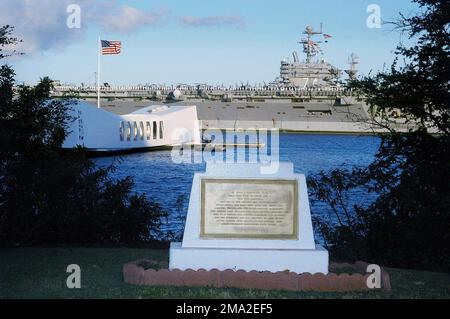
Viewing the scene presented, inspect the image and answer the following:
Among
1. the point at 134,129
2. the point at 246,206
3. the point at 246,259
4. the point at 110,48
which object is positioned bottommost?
the point at 134,129

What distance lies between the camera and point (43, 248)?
12312mm

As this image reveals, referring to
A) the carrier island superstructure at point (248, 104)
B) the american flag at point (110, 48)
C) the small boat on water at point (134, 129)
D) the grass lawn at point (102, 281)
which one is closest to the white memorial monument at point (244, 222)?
the grass lawn at point (102, 281)

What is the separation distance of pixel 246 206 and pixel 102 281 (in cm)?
187

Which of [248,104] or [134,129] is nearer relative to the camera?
[134,129]

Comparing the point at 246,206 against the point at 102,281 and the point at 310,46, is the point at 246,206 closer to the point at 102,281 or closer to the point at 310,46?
the point at 102,281

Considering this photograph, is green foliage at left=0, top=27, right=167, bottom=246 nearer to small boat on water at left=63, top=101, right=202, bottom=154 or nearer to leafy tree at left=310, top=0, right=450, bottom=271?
leafy tree at left=310, top=0, right=450, bottom=271

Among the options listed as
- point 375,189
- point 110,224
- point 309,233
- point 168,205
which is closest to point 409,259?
point 375,189

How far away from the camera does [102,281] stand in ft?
28.7

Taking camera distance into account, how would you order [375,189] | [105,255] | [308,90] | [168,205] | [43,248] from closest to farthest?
[105,255] → [43,248] → [375,189] → [168,205] → [308,90]

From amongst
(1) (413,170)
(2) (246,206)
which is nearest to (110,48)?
(1) (413,170)

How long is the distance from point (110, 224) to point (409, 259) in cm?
528

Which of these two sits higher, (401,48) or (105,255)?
(401,48)
